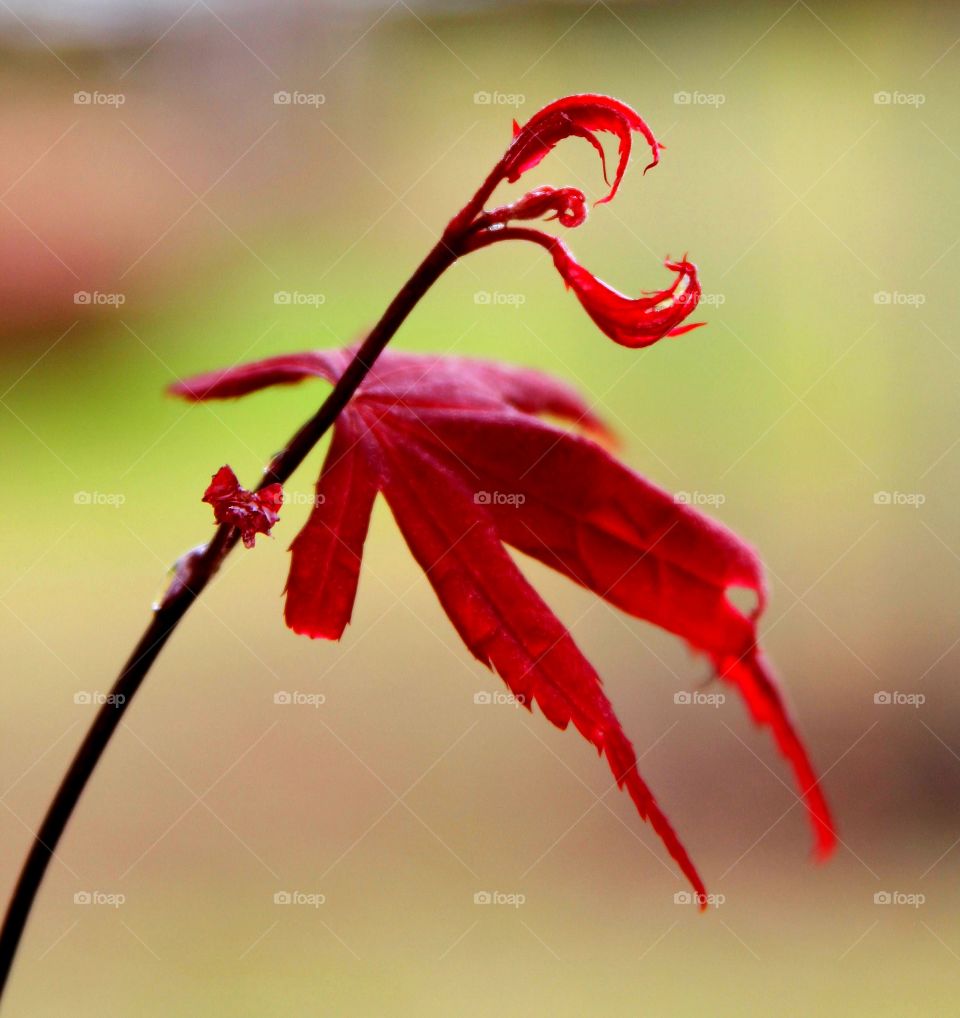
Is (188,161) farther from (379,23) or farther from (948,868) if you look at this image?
(948,868)

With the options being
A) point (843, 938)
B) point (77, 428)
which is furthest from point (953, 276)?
point (77, 428)

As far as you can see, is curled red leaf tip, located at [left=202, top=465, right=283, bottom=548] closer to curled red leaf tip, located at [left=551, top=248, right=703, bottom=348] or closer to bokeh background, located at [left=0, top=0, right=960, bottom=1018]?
curled red leaf tip, located at [left=551, top=248, right=703, bottom=348]

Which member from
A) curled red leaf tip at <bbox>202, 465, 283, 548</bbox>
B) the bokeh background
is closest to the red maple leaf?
curled red leaf tip at <bbox>202, 465, 283, 548</bbox>

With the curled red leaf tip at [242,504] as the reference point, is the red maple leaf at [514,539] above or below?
above

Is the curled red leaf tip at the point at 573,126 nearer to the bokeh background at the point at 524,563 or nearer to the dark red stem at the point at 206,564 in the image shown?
the dark red stem at the point at 206,564

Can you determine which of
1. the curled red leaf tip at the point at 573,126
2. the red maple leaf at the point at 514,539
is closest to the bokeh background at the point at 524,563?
the red maple leaf at the point at 514,539

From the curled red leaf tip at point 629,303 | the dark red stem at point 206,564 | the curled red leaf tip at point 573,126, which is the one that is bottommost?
the dark red stem at point 206,564

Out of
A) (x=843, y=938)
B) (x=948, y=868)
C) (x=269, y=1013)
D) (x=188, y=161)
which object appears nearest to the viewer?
(x=269, y=1013)
